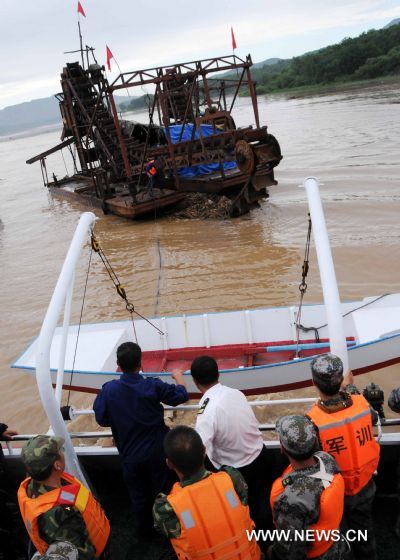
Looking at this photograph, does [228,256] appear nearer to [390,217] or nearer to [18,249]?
[390,217]

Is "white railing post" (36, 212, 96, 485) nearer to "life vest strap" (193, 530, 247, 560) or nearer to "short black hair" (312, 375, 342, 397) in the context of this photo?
"life vest strap" (193, 530, 247, 560)

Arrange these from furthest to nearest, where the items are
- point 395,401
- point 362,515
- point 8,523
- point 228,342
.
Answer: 1. point 228,342
2. point 8,523
3. point 395,401
4. point 362,515

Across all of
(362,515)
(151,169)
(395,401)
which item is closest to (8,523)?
(362,515)

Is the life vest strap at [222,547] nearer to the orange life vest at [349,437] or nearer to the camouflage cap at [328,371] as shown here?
the orange life vest at [349,437]

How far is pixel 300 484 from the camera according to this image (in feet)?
6.32

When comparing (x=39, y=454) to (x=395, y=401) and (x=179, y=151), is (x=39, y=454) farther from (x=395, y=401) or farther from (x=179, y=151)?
(x=179, y=151)

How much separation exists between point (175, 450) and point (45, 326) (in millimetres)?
1297

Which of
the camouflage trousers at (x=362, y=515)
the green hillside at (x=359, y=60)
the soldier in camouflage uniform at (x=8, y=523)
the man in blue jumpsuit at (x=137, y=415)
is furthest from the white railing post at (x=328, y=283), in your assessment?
the green hillside at (x=359, y=60)

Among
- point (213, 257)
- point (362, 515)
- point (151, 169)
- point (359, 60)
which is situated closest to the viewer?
point (362, 515)

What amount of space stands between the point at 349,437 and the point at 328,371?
0.33 m

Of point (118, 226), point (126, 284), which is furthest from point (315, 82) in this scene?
point (126, 284)

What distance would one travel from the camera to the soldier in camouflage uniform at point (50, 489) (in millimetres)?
2104

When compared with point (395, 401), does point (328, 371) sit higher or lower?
higher

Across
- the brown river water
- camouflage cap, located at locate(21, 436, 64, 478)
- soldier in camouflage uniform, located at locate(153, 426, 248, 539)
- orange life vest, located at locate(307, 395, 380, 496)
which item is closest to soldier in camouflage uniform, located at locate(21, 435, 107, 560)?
camouflage cap, located at locate(21, 436, 64, 478)
